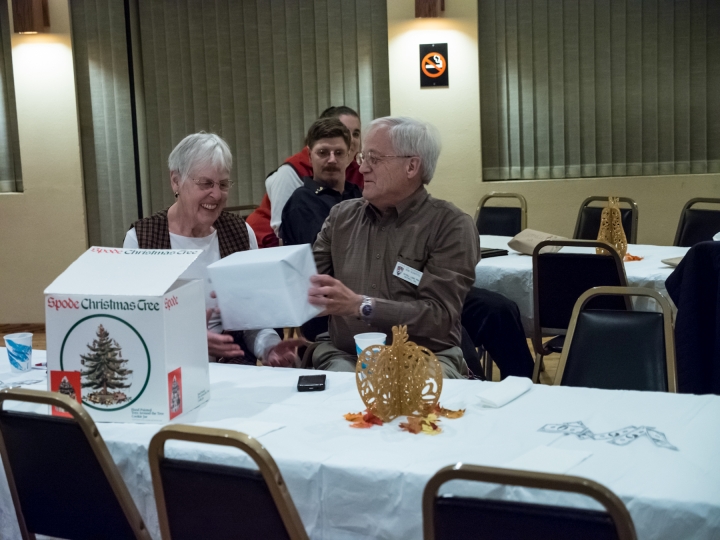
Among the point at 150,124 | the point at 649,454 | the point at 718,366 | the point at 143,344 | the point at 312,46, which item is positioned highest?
the point at 312,46

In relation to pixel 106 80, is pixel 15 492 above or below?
below

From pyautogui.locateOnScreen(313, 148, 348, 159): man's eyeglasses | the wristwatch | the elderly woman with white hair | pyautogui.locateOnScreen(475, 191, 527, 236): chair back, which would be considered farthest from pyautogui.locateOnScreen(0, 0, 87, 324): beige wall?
the wristwatch

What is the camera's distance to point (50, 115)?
6617 millimetres

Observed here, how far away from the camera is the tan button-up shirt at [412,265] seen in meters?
2.71

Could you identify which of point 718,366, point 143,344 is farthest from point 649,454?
point 718,366

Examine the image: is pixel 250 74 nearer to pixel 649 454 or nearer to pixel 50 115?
pixel 50 115

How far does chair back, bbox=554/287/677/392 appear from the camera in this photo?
240cm

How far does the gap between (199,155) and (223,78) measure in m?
4.03

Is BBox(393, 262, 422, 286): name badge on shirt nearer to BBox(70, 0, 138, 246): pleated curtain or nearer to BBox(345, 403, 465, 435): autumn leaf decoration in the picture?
BBox(345, 403, 465, 435): autumn leaf decoration

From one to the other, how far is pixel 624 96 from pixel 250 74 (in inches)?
110

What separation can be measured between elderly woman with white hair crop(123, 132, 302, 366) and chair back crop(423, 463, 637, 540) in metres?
1.56

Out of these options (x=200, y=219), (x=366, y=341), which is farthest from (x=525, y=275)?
(x=366, y=341)

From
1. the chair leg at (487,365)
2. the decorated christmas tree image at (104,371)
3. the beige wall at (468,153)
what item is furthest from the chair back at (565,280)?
the beige wall at (468,153)

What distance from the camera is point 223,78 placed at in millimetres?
6738
